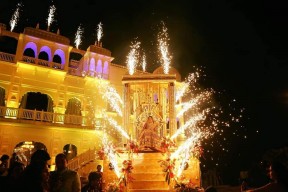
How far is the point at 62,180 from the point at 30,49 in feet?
62.5

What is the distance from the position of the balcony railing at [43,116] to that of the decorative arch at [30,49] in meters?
4.54

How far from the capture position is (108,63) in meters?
22.5

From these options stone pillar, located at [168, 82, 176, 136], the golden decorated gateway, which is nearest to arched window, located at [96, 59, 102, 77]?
the golden decorated gateway

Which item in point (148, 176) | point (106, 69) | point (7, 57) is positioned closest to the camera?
point (148, 176)

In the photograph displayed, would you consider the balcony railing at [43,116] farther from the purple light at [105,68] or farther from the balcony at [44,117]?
the purple light at [105,68]

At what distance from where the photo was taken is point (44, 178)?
Result: 338 centimetres

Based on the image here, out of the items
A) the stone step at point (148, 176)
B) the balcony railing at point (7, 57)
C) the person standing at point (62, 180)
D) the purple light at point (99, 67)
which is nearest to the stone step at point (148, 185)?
the stone step at point (148, 176)

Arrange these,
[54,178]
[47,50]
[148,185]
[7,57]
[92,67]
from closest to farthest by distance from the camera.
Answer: [54,178] < [148,185] < [7,57] < [47,50] < [92,67]

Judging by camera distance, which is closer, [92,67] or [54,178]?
[54,178]

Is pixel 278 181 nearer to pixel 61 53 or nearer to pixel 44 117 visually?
pixel 44 117

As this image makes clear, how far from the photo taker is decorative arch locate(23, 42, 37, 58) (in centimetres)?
1933

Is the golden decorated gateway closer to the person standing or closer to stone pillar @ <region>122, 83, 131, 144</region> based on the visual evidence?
stone pillar @ <region>122, 83, 131, 144</region>

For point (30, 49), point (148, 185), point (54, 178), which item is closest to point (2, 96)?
point (30, 49)

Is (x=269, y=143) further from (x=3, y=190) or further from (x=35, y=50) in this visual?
(x=3, y=190)
